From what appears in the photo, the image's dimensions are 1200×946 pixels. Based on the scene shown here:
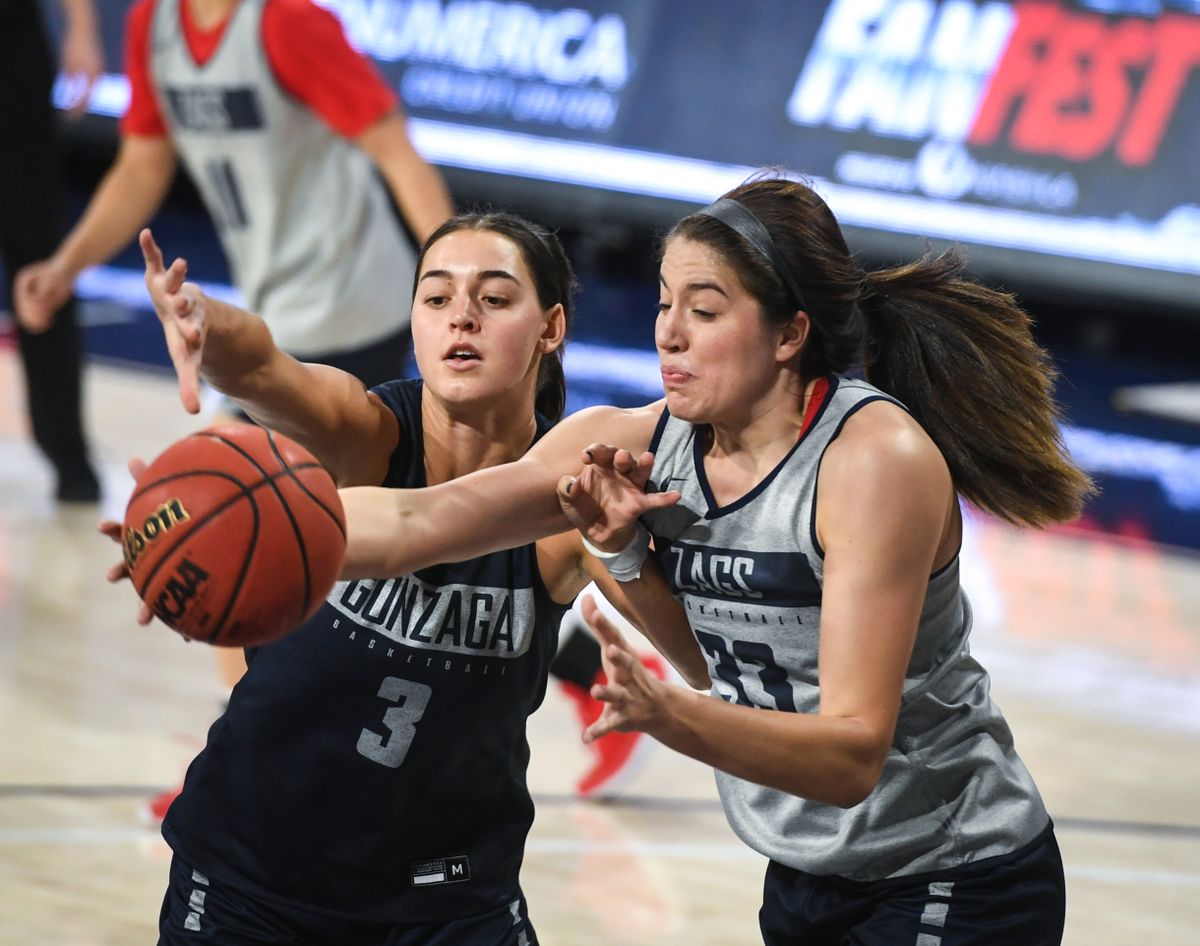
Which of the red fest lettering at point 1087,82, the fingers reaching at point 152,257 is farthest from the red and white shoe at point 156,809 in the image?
the red fest lettering at point 1087,82

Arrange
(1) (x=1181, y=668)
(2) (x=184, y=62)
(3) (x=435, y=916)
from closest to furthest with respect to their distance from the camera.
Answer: (3) (x=435, y=916) < (2) (x=184, y=62) < (1) (x=1181, y=668)

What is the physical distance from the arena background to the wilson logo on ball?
692 centimetres

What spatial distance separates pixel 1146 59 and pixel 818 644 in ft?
29.7

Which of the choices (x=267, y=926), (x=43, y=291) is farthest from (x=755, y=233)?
(x=43, y=291)

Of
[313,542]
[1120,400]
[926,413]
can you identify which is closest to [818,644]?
[926,413]

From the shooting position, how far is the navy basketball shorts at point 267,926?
2.53 meters

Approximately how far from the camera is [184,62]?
463cm

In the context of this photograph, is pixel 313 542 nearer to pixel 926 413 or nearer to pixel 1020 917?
pixel 926 413

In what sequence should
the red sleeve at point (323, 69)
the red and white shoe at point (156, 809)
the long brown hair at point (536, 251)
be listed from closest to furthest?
1. the long brown hair at point (536, 251)
2. the red and white shoe at point (156, 809)
3. the red sleeve at point (323, 69)

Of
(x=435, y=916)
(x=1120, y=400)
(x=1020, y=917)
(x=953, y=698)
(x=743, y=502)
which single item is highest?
(x=743, y=502)

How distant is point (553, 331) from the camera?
2.74m

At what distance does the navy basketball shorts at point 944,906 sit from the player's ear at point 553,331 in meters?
0.88

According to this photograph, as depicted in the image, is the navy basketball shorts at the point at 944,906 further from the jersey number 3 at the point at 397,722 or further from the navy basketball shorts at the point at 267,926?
the jersey number 3 at the point at 397,722

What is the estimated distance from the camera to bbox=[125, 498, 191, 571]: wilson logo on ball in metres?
2.19
